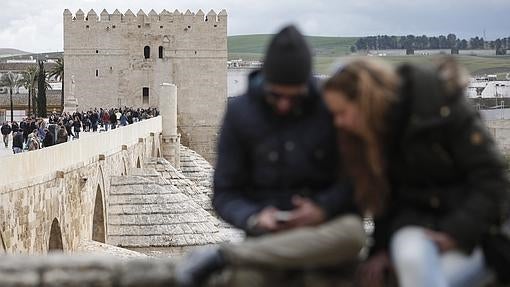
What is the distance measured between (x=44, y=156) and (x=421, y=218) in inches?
520

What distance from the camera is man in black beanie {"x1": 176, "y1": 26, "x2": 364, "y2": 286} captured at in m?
3.99

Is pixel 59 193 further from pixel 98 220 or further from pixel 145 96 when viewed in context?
pixel 145 96

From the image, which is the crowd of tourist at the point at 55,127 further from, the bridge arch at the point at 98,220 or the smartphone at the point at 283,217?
the smartphone at the point at 283,217

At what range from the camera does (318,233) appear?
384cm

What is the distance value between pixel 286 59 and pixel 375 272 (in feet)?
2.71

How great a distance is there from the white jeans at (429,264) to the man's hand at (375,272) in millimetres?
71

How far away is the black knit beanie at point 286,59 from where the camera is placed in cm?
403

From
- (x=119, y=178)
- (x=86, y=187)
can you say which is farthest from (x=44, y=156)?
(x=119, y=178)

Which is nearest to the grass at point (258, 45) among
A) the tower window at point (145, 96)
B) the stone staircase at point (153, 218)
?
the tower window at point (145, 96)

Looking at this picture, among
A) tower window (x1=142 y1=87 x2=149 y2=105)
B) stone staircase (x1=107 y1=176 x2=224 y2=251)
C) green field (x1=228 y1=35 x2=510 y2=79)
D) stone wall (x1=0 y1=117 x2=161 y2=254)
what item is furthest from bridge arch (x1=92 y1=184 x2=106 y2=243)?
green field (x1=228 y1=35 x2=510 y2=79)

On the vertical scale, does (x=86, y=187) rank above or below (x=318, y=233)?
below

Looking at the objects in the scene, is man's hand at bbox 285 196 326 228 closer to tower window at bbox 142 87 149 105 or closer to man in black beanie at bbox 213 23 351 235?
man in black beanie at bbox 213 23 351 235

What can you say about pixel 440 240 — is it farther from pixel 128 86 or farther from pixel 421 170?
pixel 128 86

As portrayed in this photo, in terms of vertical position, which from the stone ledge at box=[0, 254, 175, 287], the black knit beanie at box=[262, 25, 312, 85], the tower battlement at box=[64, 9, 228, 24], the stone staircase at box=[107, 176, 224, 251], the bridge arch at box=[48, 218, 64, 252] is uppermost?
the tower battlement at box=[64, 9, 228, 24]
